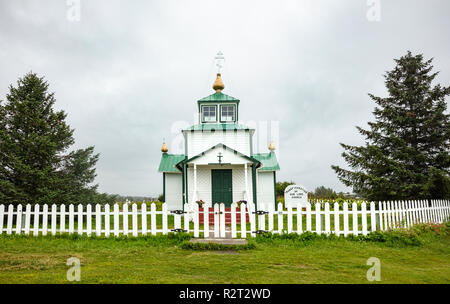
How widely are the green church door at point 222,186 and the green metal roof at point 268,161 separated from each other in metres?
4.04

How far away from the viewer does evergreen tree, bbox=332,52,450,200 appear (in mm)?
14266

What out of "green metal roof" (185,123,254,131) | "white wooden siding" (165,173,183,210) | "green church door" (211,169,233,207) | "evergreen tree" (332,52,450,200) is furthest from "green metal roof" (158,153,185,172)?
"evergreen tree" (332,52,450,200)

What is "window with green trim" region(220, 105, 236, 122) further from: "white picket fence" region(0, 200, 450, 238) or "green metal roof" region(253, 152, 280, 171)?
"white picket fence" region(0, 200, 450, 238)

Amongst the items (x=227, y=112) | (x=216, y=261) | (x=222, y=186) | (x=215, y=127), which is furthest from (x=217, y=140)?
(x=216, y=261)

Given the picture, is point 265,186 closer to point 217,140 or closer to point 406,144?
point 217,140

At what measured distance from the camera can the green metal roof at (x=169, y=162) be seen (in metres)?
20.9

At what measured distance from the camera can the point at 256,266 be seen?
6148 mm

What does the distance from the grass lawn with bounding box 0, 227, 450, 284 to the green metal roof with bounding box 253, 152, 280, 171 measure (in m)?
12.2

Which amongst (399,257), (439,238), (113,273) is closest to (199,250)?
(113,273)

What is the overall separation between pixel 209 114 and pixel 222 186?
470cm

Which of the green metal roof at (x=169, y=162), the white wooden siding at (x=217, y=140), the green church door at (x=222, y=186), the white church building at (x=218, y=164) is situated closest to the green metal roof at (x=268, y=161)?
the white church building at (x=218, y=164)

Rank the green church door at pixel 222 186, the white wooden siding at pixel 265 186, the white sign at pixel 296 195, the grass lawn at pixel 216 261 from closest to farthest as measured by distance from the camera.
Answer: the grass lawn at pixel 216 261 → the white sign at pixel 296 195 → the green church door at pixel 222 186 → the white wooden siding at pixel 265 186

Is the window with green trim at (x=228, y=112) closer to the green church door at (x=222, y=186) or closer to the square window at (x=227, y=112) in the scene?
the square window at (x=227, y=112)

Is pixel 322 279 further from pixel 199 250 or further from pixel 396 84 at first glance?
pixel 396 84
